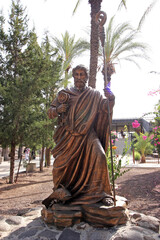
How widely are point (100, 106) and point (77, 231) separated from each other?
1730 mm

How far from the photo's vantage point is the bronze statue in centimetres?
282

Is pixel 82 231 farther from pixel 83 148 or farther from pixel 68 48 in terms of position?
pixel 68 48

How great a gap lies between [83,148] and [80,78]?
109 centimetres

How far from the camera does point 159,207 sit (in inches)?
195

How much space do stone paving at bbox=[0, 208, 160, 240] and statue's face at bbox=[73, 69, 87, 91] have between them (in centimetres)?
199

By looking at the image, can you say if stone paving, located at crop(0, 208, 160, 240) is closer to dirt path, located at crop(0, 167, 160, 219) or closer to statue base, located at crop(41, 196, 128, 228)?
statue base, located at crop(41, 196, 128, 228)

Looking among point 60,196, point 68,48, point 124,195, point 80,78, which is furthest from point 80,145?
point 68,48

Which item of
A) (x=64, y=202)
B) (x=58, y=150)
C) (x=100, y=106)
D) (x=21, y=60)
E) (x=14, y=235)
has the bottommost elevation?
(x=14, y=235)

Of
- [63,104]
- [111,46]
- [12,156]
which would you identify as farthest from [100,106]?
[111,46]

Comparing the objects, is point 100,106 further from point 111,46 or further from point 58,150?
point 111,46

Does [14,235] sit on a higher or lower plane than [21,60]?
lower

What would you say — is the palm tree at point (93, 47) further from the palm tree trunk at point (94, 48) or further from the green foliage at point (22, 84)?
the green foliage at point (22, 84)

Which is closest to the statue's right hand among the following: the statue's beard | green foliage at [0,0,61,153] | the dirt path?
the statue's beard

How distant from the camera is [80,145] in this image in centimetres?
301
